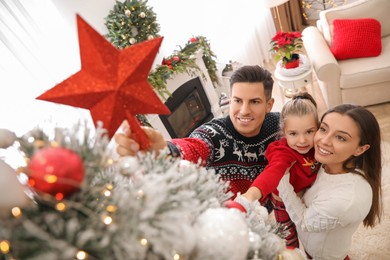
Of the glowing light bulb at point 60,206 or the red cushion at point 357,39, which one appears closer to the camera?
the glowing light bulb at point 60,206

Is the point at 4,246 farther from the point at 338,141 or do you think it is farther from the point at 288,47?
the point at 288,47

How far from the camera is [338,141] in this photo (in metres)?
1.07

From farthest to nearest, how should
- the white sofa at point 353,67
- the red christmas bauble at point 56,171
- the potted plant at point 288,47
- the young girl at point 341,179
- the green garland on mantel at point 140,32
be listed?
the potted plant at point 288,47, the white sofa at point 353,67, the green garland on mantel at point 140,32, the young girl at point 341,179, the red christmas bauble at point 56,171

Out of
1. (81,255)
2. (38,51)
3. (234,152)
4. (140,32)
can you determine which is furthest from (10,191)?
(140,32)

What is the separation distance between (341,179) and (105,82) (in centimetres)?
102

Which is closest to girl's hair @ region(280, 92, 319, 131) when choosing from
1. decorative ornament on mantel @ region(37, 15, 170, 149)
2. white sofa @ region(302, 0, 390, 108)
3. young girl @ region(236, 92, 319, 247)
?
young girl @ region(236, 92, 319, 247)

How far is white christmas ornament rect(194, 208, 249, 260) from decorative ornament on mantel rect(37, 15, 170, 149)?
280 mm

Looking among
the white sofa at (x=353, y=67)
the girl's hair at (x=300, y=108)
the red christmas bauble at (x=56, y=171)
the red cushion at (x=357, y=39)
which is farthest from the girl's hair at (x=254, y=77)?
the red cushion at (x=357, y=39)

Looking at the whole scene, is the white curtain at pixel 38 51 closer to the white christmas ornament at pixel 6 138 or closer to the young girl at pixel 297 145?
the white christmas ornament at pixel 6 138

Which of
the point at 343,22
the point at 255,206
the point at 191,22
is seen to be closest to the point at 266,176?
the point at 255,206

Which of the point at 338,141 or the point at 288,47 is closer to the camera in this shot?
the point at 338,141

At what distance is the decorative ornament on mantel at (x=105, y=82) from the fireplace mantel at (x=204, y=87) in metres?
1.93

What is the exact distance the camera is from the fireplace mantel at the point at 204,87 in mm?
2619

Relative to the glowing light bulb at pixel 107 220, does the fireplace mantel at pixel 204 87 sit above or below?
below
